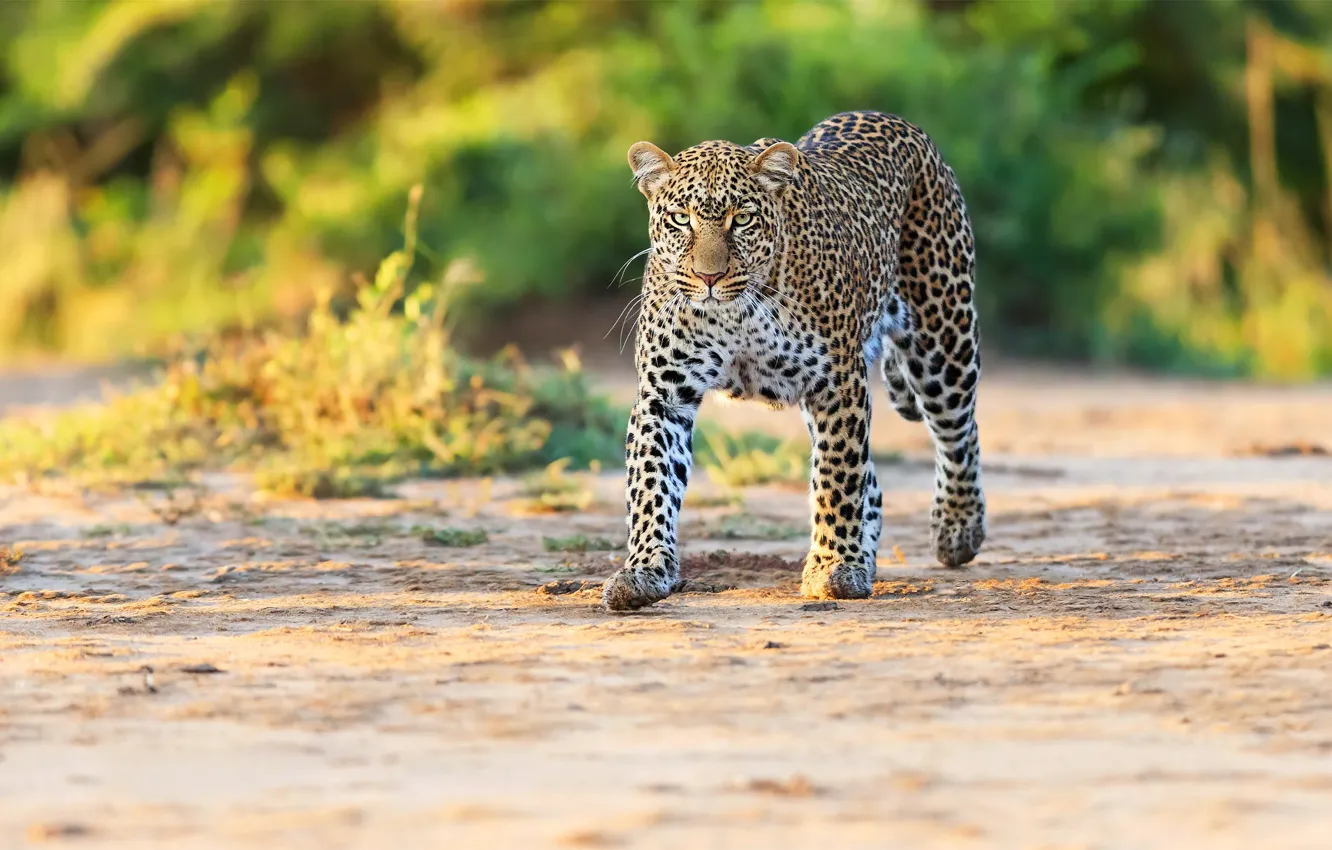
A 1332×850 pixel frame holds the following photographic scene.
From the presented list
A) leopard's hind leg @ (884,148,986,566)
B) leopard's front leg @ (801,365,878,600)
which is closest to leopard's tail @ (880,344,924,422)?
leopard's hind leg @ (884,148,986,566)

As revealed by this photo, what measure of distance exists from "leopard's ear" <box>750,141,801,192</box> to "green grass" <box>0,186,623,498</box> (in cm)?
361

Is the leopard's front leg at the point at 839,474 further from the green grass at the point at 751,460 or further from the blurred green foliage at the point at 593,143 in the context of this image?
the blurred green foliage at the point at 593,143

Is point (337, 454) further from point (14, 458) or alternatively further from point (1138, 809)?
point (1138, 809)

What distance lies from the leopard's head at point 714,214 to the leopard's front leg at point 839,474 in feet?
1.64

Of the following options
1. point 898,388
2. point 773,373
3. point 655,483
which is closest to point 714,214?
point 773,373

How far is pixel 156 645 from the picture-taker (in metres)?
5.82

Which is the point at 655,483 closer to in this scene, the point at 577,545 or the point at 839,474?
the point at 839,474

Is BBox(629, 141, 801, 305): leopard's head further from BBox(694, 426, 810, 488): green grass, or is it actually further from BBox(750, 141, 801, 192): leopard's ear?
BBox(694, 426, 810, 488): green grass

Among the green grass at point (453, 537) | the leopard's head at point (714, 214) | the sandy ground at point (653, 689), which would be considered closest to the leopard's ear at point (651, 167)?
the leopard's head at point (714, 214)

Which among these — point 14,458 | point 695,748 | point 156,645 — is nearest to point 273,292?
point 14,458

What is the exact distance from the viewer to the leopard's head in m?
6.38

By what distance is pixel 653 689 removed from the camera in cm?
511

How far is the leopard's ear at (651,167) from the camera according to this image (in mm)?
6637

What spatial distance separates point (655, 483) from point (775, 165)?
1.08 meters
